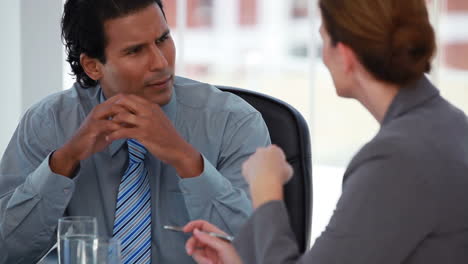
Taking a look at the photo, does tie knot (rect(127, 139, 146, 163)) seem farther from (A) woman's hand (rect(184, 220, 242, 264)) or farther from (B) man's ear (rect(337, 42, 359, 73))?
(B) man's ear (rect(337, 42, 359, 73))

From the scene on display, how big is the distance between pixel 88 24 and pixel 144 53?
0.19 m

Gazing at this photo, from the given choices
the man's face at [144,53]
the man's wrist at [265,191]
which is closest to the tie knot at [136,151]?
the man's face at [144,53]

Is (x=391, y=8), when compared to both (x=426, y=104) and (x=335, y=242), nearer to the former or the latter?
(x=426, y=104)

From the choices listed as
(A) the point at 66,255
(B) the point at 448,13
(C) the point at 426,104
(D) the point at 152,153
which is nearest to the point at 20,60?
(D) the point at 152,153

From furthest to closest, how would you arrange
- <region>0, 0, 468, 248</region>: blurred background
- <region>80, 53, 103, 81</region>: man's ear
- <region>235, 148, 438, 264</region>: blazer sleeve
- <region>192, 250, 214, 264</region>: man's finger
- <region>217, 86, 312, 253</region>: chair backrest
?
<region>0, 0, 468, 248</region>: blurred background
<region>80, 53, 103, 81</region>: man's ear
<region>217, 86, 312, 253</region>: chair backrest
<region>192, 250, 214, 264</region>: man's finger
<region>235, 148, 438, 264</region>: blazer sleeve

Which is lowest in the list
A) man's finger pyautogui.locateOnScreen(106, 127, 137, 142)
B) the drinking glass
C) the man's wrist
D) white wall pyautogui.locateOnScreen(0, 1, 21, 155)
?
white wall pyautogui.locateOnScreen(0, 1, 21, 155)

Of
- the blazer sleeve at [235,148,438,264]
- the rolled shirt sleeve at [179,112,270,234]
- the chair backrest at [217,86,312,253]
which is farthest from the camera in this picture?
the chair backrest at [217,86,312,253]

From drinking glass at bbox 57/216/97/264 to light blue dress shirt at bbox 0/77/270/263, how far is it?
404 millimetres

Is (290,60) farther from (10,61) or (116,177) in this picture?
(116,177)

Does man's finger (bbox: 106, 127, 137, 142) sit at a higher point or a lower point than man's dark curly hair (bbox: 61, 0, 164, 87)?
lower

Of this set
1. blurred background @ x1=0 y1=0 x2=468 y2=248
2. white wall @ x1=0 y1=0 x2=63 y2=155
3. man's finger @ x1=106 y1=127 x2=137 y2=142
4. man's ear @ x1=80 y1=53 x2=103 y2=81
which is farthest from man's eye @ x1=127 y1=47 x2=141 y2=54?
blurred background @ x1=0 y1=0 x2=468 y2=248

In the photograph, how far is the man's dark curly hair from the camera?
1.97 m

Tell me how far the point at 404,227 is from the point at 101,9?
3.45ft

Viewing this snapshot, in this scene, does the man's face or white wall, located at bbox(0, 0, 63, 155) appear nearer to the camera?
the man's face
